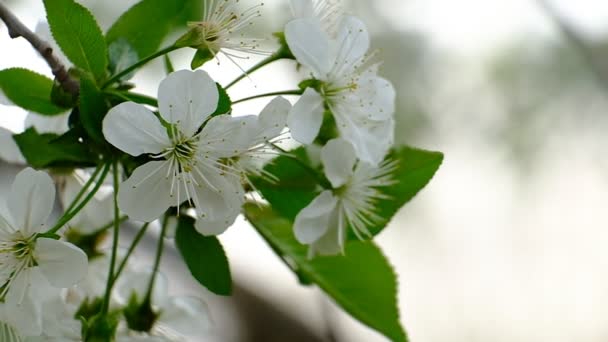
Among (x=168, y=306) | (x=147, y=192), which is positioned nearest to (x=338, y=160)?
(x=147, y=192)

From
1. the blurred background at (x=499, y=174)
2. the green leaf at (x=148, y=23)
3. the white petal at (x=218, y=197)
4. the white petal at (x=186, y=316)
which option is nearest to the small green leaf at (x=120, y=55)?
the green leaf at (x=148, y=23)

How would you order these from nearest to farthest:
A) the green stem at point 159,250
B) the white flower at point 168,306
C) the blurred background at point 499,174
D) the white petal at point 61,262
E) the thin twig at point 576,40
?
the white petal at point 61,262
the green stem at point 159,250
the white flower at point 168,306
the thin twig at point 576,40
the blurred background at point 499,174

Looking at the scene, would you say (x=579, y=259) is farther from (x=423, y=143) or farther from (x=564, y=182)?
(x=423, y=143)

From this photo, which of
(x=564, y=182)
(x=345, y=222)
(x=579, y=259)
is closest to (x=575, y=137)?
(x=564, y=182)

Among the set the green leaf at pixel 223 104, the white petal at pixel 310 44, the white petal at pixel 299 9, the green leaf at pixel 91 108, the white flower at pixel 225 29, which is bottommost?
the green leaf at pixel 91 108

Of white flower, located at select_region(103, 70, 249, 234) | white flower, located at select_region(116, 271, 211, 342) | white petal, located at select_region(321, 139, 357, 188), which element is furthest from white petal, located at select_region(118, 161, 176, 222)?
white flower, located at select_region(116, 271, 211, 342)

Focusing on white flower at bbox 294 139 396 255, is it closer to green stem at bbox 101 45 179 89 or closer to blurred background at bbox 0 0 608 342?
green stem at bbox 101 45 179 89

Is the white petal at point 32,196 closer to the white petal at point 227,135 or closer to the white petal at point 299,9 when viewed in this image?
the white petal at point 227,135
